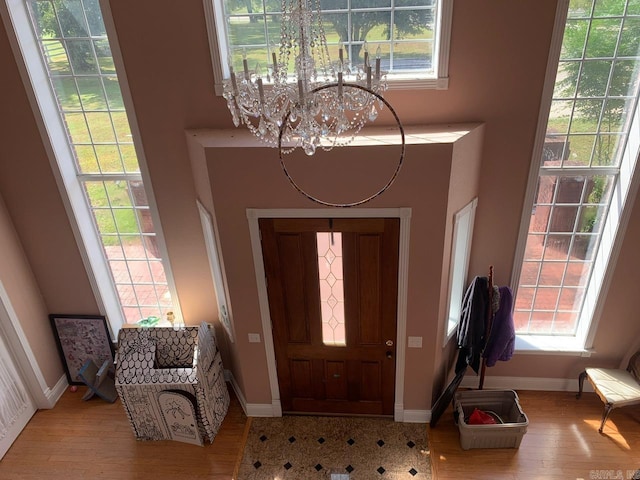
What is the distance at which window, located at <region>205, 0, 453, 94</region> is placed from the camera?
13.3ft

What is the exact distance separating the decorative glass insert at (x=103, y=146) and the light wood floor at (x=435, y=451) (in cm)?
139

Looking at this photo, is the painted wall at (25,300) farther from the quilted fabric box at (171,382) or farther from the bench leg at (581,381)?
the bench leg at (581,381)

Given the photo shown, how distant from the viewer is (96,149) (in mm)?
4922

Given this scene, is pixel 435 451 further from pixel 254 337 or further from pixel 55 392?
pixel 55 392

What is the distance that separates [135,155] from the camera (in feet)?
16.0

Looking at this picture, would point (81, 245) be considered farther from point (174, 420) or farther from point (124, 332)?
point (174, 420)

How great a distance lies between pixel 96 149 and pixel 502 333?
4.41m

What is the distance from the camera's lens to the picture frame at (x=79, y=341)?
5.59m

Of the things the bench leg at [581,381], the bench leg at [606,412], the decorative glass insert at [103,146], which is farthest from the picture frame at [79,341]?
the bench leg at [606,412]

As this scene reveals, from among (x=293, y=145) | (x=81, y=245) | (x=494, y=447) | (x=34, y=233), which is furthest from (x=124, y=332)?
(x=494, y=447)

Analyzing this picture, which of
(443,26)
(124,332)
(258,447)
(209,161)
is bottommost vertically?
(258,447)

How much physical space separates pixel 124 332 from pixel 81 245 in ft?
3.35

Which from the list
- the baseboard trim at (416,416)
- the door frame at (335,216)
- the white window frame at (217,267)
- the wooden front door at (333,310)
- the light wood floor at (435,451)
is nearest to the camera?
the door frame at (335,216)

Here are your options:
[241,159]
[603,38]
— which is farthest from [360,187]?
[603,38]
